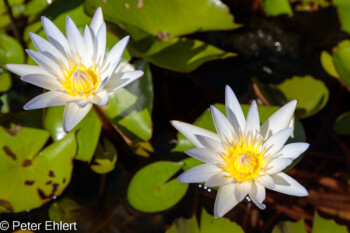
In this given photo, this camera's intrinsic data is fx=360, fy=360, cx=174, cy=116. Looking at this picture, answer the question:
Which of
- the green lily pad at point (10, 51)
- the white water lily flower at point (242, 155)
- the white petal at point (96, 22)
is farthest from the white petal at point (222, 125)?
the green lily pad at point (10, 51)

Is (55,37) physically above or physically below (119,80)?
above

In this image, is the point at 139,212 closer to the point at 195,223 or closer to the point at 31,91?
the point at 195,223

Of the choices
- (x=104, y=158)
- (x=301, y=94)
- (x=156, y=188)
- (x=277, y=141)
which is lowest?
(x=156, y=188)

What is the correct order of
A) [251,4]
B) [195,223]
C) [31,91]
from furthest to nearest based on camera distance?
1. [251,4]
2. [31,91]
3. [195,223]

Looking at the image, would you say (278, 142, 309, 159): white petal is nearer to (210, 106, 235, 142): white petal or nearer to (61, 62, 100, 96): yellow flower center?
(210, 106, 235, 142): white petal

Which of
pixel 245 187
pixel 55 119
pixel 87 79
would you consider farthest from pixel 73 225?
pixel 245 187

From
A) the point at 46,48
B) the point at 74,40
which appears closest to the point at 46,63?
the point at 46,48

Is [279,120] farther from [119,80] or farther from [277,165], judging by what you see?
[119,80]
